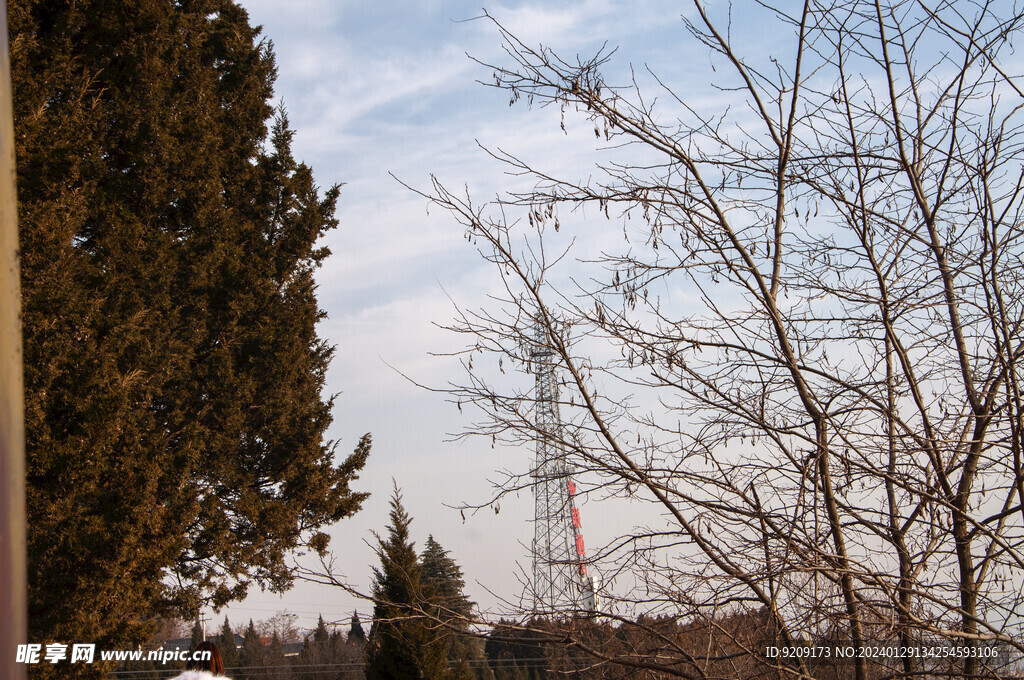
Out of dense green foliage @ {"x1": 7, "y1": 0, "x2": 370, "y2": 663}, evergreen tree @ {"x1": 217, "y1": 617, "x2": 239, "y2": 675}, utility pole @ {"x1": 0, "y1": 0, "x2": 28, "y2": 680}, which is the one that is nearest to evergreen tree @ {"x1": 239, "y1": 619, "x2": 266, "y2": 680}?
evergreen tree @ {"x1": 217, "y1": 617, "x2": 239, "y2": 675}

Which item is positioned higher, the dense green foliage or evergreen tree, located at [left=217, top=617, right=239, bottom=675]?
the dense green foliage

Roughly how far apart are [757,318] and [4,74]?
281 centimetres

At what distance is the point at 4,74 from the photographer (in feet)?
3.44

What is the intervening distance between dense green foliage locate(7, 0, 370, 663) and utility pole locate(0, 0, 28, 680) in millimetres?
9358

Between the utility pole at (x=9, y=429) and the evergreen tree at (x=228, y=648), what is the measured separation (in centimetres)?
1663

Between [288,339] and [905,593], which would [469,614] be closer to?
[905,593]

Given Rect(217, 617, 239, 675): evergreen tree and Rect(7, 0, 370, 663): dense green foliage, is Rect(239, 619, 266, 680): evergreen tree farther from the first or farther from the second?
Rect(7, 0, 370, 663): dense green foliage

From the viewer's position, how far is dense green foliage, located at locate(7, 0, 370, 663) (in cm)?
952

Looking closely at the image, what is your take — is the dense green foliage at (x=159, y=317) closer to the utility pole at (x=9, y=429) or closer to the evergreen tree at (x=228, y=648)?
the evergreen tree at (x=228, y=648)

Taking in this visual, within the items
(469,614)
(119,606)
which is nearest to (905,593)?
(469,614)

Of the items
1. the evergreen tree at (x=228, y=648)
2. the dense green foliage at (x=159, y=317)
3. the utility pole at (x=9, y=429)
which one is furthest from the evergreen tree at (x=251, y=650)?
the utility pole at (x=9, y=429)

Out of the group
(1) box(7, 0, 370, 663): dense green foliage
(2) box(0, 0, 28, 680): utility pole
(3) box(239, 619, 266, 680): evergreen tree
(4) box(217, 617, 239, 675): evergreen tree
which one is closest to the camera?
(2) box(0, 0, 28, 680): utility pole

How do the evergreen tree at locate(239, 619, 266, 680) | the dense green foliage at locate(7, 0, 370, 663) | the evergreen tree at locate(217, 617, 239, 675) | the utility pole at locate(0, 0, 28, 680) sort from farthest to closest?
the evergreen tree at locate(239, 619, 266, 680) → the evergreen tree at locate(217, 617, 239, 675) → the dense green foliage at locate(7, 0, 370, 663) → the utility pole at locate(0, 0, 28, 680)

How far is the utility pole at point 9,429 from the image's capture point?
2.93ft
